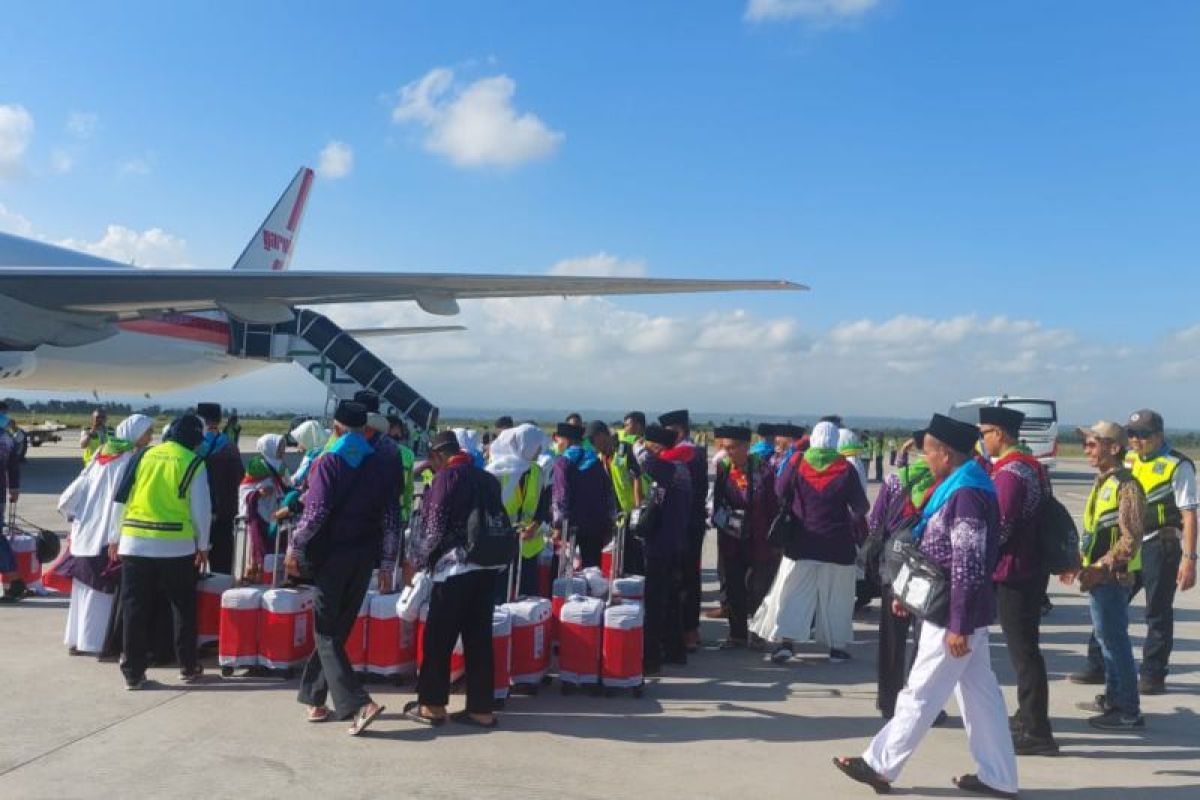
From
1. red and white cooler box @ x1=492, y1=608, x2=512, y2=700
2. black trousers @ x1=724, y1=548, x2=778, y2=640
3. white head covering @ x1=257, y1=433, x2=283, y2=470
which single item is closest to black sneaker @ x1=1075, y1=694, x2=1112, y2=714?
black trousers @ x1=724, y1=548, x2=778, y2=640

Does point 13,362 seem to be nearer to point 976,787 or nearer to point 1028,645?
point 1028,645

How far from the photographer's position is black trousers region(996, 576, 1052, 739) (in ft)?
17.0

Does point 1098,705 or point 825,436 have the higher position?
point 825,436

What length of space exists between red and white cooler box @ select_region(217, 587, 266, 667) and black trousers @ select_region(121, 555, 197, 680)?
7.8 inches

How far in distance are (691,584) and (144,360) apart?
20.2m

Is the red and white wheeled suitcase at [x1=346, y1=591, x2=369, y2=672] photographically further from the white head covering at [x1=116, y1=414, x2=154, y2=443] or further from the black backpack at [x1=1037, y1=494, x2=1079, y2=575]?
the black backpack at [x1=1037, y1=494, x2=1079, y2=575]

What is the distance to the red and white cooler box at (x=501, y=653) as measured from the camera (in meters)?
5.80

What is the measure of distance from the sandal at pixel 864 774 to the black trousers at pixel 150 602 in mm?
4169

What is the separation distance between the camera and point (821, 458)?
7.28 m

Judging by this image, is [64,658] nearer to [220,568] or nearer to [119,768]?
[220,568]

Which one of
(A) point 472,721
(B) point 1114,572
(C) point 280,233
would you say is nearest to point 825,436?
(B) point 1114,572

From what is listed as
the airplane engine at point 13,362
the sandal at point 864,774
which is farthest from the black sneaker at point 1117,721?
the airplane engine at point 13,362

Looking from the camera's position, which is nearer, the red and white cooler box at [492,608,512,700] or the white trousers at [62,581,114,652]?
the red and white cooler box at [492,608,512,700]

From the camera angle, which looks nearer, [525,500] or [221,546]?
[525,500]
